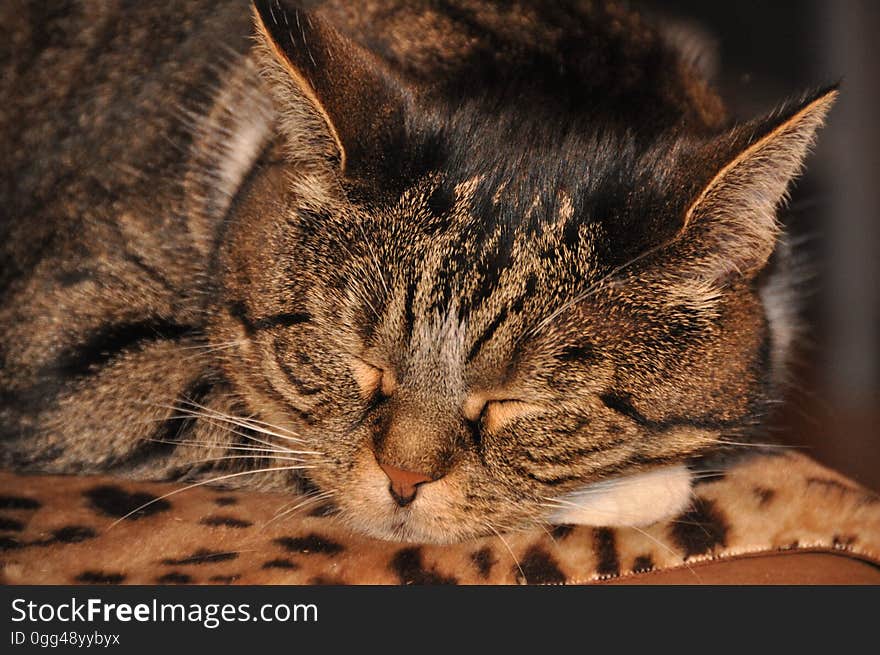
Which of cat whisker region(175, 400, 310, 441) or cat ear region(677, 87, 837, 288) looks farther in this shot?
cat whisker region(175, 400, 310, 441)

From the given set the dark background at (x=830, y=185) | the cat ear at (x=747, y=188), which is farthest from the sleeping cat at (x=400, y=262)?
the dark background at (x=830, y=185)

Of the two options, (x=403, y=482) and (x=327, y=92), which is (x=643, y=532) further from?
(x=327, y=92)

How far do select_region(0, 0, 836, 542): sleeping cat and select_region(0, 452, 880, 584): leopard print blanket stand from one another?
0.04 meters

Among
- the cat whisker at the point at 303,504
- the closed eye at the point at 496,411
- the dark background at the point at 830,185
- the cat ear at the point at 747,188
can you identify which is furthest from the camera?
the dark background at the point at 830,185

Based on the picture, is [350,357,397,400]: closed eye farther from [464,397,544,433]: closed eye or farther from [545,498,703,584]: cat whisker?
[545,498,703,584]: cat whisker

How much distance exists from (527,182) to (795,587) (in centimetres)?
60

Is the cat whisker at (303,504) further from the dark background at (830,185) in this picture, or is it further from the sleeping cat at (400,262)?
the dark background at (830,185)

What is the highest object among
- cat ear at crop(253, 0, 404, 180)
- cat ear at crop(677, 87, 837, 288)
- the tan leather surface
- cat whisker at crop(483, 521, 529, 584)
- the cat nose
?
cat ear at crop(677, 87, 837, 288)

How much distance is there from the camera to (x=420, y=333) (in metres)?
1.07

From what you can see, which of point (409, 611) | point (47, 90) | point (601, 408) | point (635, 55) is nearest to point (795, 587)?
point (601, 408)

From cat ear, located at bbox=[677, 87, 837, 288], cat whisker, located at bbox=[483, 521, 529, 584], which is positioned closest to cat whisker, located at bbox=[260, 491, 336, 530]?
cat whisker, located at bbox=[483, 521, 529, 584]

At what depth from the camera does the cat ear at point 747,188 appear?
3.20 feet

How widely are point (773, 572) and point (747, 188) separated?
1.60 ft

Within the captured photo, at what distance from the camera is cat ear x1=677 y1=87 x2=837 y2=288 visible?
38.4 inches
